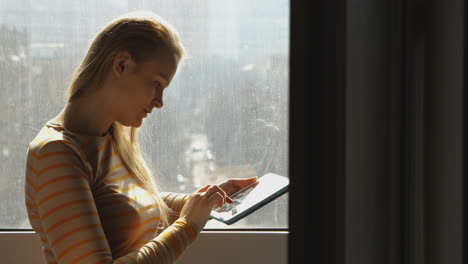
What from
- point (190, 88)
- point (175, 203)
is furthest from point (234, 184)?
point (190, 88)

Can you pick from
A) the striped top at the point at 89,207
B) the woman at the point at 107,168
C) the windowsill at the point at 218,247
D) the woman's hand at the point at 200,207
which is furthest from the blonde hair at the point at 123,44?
the windowsill at the point at 218,247

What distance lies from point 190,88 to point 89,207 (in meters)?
Result: 0.60

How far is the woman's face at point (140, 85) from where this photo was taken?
107 centimetres

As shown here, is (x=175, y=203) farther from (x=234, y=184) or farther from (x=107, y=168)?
(x=107, y=168)

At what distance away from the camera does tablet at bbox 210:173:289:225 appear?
109 cm

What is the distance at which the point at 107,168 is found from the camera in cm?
112

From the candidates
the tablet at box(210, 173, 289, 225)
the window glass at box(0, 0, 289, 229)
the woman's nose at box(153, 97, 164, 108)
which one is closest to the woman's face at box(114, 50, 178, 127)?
the woman's nose at box(153, 97, 164, 108)

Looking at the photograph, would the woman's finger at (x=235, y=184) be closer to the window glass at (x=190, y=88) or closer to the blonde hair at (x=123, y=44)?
the window glass at (x=190, y=88)

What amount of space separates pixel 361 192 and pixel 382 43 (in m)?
0.15

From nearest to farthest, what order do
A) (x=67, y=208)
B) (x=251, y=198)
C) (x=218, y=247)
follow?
(x=67, y=208) < (x=251, y=198) < (x=218, y=247)

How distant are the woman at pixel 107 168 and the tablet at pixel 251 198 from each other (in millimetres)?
37

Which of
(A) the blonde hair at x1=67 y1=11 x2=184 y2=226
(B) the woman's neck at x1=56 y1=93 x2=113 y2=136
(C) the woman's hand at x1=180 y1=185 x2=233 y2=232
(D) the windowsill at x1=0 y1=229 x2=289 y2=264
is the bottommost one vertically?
(D) the windowsill at x1=0 y1=229 x2=289 y2=264

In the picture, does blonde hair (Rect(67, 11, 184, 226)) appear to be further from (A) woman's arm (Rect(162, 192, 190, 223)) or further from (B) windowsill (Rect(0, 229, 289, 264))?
(B) windowsill (Rect(0, 229, 289, 264))

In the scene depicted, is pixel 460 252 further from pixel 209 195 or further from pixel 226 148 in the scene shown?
pixel 226 148
